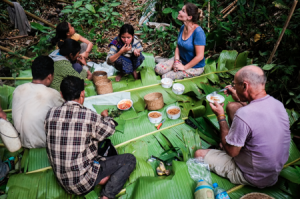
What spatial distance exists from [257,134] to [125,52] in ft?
9.87

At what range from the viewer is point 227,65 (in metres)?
4.46

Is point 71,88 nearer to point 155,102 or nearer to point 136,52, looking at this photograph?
point 155,102

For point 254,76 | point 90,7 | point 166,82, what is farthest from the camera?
point 90,7

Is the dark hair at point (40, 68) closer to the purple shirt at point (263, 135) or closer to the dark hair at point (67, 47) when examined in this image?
the dark hair at point (67, 47)

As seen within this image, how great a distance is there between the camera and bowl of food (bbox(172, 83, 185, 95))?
3807 mm

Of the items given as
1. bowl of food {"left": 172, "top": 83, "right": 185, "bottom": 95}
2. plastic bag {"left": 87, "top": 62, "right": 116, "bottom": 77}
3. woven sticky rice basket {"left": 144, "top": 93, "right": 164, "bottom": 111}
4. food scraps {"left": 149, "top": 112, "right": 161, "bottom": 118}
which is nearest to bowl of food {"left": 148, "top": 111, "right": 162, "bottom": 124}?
food scraps {"left": 149, "top": 112, "right": 161, "bottom": 118}

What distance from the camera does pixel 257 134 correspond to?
73.2 inches

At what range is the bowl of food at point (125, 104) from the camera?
3470mm

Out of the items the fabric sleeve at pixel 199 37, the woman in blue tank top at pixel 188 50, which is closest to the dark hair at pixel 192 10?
the woman in blue tank top at pixel 188 50

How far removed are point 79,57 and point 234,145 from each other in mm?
3779

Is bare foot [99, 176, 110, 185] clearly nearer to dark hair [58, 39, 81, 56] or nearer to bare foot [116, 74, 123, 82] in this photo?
bare foot [116, 74, 123, 82]

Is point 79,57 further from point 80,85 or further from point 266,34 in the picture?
point 266,34

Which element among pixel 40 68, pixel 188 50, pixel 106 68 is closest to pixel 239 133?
pixel 188 50

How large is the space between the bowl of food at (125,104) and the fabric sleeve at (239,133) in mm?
1952
